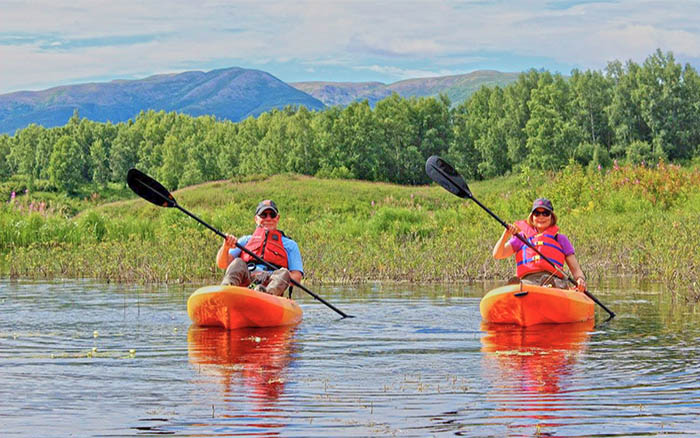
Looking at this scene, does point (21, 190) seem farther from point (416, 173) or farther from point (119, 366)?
point (119, 366)

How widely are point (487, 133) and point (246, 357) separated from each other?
7219cm

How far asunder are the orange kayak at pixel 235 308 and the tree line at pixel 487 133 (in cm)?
5152

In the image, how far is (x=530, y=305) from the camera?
1069cm

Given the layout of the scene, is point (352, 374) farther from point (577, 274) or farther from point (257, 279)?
point (577, 274)

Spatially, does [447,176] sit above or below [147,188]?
above

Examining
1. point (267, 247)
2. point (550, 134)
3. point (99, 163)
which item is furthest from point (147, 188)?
point (99, 163)

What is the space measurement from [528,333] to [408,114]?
70.4 m

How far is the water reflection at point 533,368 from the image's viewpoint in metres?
5.97

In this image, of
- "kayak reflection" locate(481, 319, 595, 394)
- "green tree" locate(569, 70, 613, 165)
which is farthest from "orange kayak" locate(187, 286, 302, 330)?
"green tree" locate(569, 70, 613, 165)

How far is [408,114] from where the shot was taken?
8012cm

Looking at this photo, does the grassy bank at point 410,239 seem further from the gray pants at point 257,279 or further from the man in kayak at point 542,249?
the gray pants at point 257,279

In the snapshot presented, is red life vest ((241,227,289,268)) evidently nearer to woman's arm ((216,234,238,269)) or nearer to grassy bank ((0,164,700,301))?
woman's arm ((216,234,238,269))

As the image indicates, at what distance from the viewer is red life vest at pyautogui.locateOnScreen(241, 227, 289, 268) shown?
11.4 m

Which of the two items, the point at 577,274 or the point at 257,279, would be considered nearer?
the point at 577,274
